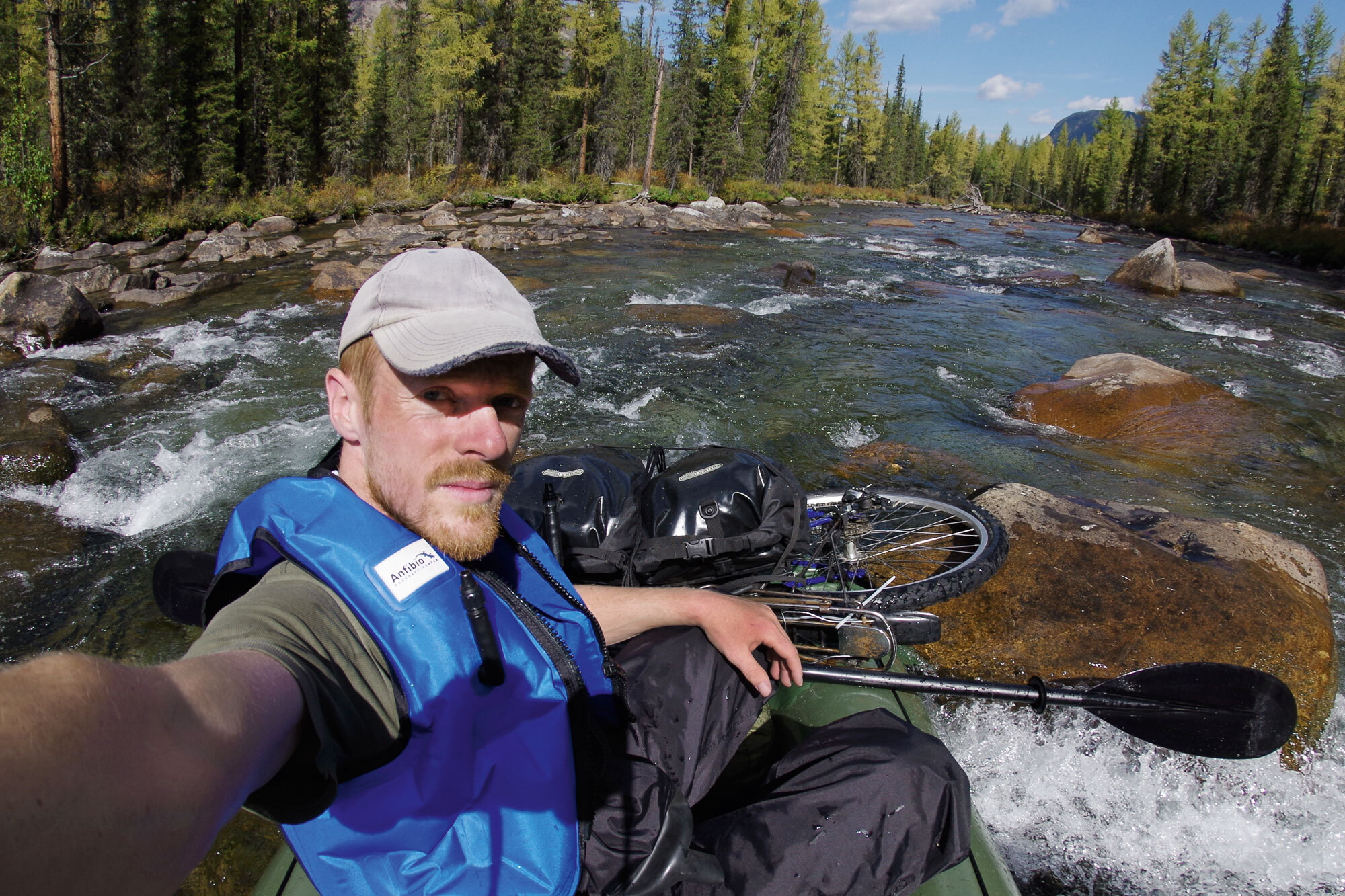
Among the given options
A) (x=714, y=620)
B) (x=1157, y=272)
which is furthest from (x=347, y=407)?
(x=1157, y=272)

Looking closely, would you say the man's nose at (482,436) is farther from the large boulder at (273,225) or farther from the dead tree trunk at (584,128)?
the dead tree trunk at (584,128)

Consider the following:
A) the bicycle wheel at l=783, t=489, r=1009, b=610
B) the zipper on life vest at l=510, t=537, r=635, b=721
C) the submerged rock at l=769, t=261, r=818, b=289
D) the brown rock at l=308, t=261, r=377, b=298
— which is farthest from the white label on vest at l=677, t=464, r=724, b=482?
the submerged rock at l=769, t=261, r=818, b=289

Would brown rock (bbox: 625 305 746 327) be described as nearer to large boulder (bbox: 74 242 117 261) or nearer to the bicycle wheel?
the bicycle wheel

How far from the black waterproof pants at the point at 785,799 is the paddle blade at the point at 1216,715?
4.20 feet

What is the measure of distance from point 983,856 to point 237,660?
6.64ft

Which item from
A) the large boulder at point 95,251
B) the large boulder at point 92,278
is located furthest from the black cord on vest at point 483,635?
the large boulder at point 95,251

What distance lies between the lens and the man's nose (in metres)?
1.58

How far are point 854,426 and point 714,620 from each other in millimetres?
5371

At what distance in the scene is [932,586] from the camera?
3379mm

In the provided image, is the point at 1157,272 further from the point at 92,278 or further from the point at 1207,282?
the point at 92,278

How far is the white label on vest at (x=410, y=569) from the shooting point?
1403mm

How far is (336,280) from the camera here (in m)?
13.0

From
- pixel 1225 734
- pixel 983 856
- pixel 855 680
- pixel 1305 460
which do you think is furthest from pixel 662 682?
pixel 1305 460

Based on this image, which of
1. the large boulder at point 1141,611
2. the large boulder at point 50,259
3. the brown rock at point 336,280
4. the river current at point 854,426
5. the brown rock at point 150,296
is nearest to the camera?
the river current at point 854,426
